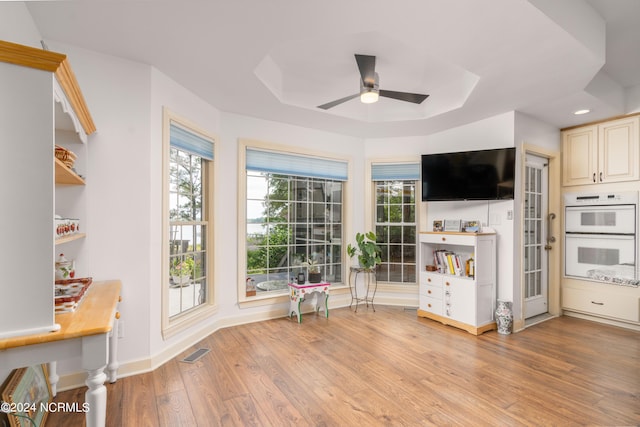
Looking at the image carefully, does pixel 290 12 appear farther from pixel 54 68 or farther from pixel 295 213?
pixel 295 213

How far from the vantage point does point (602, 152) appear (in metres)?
A: 3.95

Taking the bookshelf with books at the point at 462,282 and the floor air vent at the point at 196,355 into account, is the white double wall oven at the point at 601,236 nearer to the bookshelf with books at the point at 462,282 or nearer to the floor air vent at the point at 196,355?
the bookshelf with books at the point at 462,282

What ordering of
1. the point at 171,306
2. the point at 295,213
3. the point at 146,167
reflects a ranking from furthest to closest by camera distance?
the point at 295,213 → the point at 171,306 → the point at 146,167

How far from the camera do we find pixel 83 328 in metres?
1.36

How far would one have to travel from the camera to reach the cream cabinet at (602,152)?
372 centimetres

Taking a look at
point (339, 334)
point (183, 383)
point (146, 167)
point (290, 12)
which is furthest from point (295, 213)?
point (290, 12)

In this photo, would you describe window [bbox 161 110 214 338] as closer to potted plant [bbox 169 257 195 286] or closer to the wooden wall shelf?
potted plant [bbox 169 257 195 286]

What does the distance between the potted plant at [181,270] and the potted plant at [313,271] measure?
4.71 feet

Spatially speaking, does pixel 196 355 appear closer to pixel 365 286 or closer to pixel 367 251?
pixel 367 251

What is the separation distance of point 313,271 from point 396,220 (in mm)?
1523

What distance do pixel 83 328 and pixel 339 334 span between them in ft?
8.49

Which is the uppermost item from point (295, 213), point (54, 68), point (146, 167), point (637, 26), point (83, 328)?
point (637, 26)

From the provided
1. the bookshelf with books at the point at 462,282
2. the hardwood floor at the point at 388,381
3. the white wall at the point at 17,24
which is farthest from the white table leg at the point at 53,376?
the bookshelf with books at the point at 462,282

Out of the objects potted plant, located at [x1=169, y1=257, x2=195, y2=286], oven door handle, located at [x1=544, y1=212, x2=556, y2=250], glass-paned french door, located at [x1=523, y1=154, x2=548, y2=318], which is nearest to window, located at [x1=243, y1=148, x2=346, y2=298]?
potted plant, located at [x1=169, y1=257, x2=195, y2=286]
